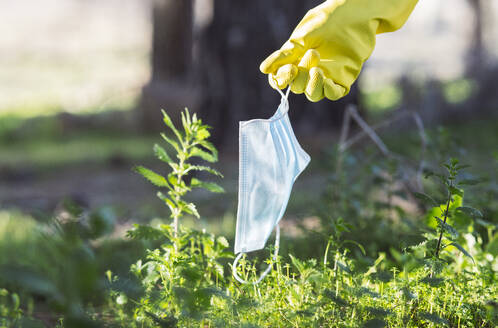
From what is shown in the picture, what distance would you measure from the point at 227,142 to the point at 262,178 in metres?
3.49

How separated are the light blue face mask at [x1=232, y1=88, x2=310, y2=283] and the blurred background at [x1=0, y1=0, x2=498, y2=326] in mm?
360

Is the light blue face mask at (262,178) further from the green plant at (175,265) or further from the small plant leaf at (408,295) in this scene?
the small plant leaf at (408,295)

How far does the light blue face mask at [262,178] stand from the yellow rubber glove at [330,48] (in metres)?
0.13

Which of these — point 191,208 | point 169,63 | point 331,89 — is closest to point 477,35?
point 169,63

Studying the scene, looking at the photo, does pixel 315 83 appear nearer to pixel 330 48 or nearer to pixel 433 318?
pixel 330 48

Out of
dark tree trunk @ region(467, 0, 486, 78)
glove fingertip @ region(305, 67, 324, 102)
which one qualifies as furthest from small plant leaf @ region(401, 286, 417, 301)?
dark tree trunk @ region(467, 0, 486, 78)

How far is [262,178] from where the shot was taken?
1.45 m

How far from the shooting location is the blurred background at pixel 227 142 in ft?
7.32

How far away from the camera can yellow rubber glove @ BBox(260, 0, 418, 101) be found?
1520 millimetres

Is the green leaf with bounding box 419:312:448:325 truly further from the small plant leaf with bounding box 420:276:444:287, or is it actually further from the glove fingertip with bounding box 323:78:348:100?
the glove fingertip with bounding box 323:78:348:100

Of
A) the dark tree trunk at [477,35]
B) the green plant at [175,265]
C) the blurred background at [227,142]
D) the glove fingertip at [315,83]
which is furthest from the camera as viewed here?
the dark tree trunk at [477,35]

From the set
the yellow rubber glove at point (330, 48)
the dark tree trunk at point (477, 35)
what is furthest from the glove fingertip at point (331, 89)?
the dark tree trunk at point (477, 35)

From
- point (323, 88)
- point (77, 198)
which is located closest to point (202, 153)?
point (323, 88)

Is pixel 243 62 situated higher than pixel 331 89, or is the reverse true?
pixel 243 62
